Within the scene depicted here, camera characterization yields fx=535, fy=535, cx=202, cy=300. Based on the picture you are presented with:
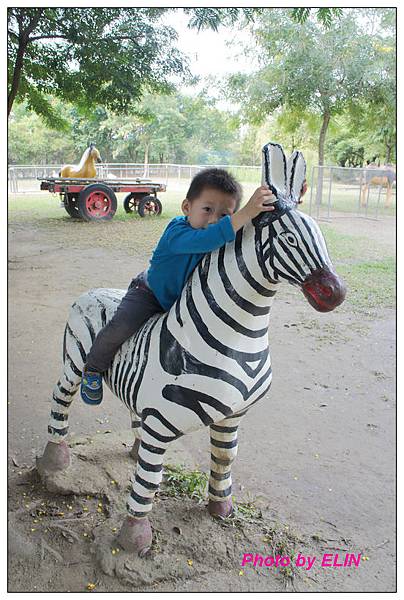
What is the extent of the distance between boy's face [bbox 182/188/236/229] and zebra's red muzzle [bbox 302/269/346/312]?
→ 357 millimetres

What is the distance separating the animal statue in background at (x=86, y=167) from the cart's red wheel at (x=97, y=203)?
587 millimetres

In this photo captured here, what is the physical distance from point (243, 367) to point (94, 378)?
25.0 inches

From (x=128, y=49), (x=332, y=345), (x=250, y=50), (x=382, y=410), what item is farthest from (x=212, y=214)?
(x=250, y=50)

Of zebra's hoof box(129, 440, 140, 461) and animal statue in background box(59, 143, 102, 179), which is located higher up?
animal statue in background box(59, 143, 102, 179)

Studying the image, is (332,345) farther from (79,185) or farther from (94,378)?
(79,185)

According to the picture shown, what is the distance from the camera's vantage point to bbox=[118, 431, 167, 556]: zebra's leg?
174 cm

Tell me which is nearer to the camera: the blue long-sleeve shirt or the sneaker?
the blue long-sleeve shirt

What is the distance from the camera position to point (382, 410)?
3.24 meters

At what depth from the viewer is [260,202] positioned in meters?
1.41

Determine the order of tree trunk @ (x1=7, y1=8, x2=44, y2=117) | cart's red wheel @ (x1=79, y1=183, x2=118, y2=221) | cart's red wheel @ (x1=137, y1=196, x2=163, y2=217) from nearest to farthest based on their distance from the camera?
tree trunk @ (x1=7, y1=8, x2=44, y2=117) → cart's red wheel @ (x1=137, y1=196, x2=163, y2=217) → cart's red wheel @ (x1=79, y1=183, x2=118, y2=221)

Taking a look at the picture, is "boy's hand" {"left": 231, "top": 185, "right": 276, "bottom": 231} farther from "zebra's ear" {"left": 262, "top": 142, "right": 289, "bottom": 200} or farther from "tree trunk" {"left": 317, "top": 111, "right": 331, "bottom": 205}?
"tree trunk" {"left": 317, "top": 111, "right": 331, "bottom": 205}

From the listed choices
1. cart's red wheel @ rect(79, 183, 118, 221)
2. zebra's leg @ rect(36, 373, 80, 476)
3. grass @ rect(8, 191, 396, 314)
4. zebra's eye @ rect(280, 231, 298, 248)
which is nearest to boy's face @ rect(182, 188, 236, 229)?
zebra's eye @ rect(280, 231, 298, 248)

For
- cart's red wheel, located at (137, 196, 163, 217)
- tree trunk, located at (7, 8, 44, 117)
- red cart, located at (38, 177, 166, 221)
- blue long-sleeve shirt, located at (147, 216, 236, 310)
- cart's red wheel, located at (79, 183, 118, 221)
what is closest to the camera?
blue long-sleeve shirt, located at (147, 216, 236, 310)

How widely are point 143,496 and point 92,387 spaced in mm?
431
